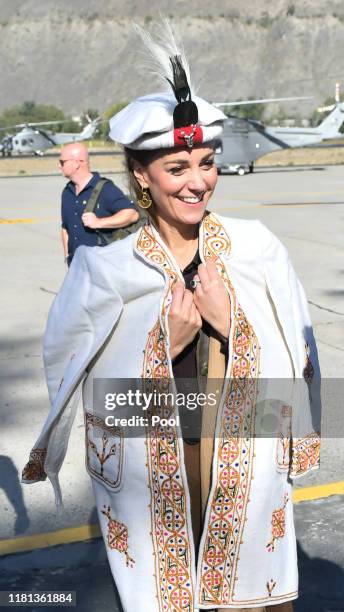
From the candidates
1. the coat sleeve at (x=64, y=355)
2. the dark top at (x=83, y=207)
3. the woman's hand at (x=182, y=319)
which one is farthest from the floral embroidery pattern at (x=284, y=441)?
the dark top at (x=83, y=207)

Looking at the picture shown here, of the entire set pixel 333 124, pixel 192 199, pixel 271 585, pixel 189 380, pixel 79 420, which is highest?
pixel 192 199

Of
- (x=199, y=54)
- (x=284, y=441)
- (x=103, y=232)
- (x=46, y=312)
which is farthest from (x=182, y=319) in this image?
(x=199, y=54)

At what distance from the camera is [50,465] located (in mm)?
2908

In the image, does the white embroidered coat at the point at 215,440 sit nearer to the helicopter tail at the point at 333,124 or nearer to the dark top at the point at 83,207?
the dark top at the point at 83,207

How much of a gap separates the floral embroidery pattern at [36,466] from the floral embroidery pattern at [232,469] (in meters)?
0.57

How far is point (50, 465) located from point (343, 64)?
148m

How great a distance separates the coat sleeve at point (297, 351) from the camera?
268 centimetres

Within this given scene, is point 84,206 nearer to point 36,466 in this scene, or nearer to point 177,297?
point 36,466

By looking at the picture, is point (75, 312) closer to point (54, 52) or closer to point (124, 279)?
point (124, 279)

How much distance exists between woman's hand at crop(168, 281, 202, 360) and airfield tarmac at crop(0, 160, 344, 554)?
572 mm

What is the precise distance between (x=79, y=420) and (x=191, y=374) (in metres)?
3.76

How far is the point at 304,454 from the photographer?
2730 millimetres

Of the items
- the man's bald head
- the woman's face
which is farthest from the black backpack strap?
the woman's face

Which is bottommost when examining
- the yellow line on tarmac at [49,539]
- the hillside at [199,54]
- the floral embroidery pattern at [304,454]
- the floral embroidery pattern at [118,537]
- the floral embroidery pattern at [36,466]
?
the hillside at [199,54]
